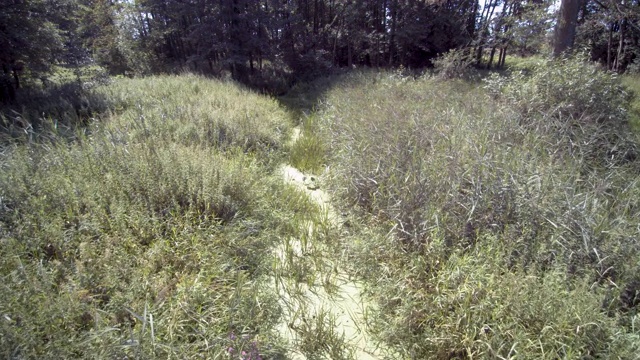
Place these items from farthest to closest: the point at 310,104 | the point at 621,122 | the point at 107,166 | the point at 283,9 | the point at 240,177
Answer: the point at 283,9 < the point at 310,104 < the point at 621,122 < the point at 240,177 < the point at 107,166

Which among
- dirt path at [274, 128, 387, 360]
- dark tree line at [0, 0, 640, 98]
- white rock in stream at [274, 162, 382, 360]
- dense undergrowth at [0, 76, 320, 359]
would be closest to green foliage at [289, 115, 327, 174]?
dense undergrowth at [0, 76, 320, 359]

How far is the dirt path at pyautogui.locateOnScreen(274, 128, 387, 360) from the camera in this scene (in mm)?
2236

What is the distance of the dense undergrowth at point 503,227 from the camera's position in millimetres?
2012

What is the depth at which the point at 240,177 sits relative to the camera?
12.0 feet

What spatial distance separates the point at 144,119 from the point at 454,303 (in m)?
4.97

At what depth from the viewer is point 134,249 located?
8.35 ft

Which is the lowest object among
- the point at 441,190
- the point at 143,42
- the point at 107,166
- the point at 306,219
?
the point at 306,219

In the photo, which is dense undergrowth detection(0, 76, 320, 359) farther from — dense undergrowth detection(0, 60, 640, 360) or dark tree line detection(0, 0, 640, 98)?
dark tree line detection(0, 0, 640, 98)

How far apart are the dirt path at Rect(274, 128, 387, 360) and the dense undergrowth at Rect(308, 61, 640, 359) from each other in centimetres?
19

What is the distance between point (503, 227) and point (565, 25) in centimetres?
641

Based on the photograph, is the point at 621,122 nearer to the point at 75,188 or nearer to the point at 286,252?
the point at 286,252

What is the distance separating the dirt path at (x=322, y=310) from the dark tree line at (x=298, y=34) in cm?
759

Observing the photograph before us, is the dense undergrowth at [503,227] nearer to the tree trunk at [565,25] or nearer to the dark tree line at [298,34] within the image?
the tree trunk at [565,25]

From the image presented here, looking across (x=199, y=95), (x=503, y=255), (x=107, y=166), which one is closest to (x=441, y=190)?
(x=503, y=255)
